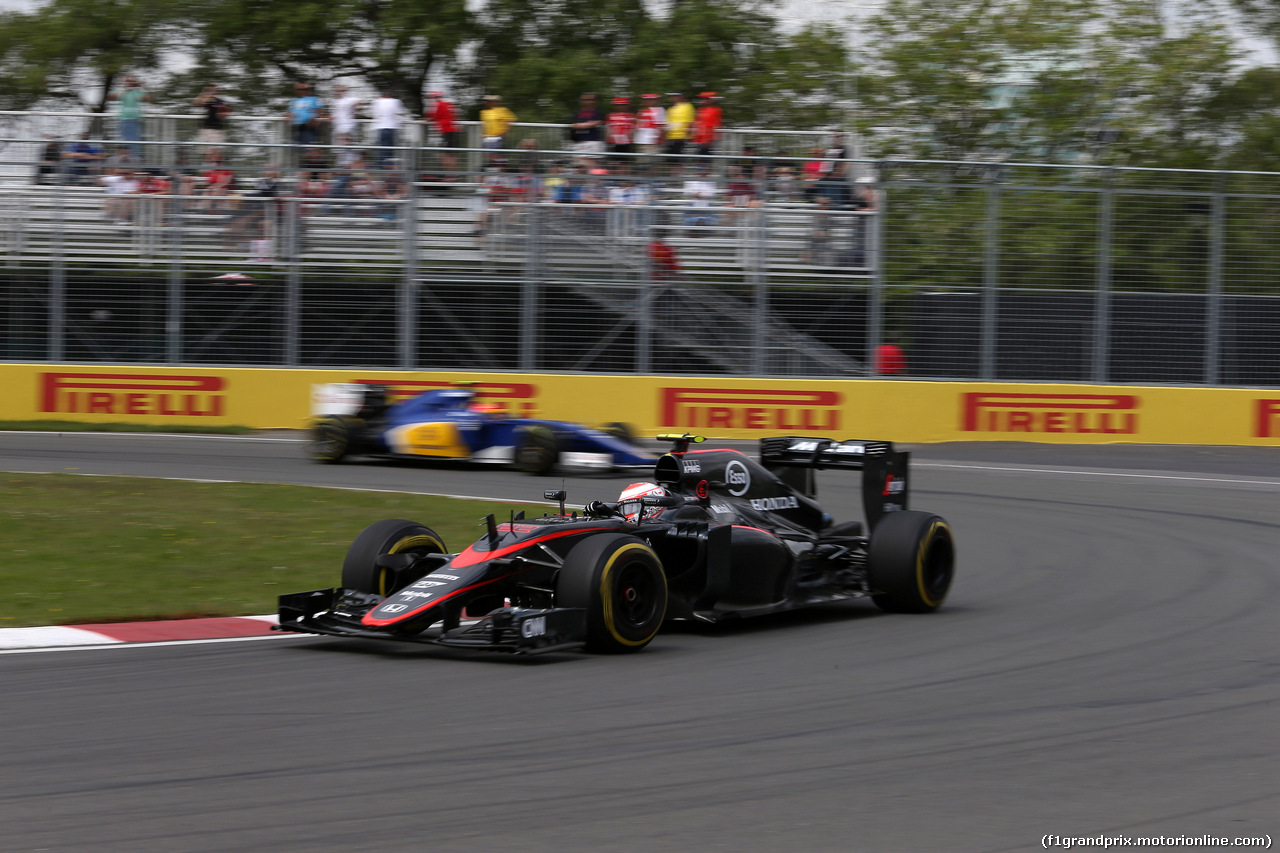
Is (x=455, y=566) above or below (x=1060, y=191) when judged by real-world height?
below

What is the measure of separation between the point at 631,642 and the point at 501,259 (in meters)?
13.9

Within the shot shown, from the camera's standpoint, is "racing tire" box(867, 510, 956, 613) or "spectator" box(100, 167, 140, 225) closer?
"racing tire" box(867, 510, 956, 613)

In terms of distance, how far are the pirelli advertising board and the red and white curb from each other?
12.2 meters

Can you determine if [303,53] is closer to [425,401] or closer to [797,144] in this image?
[797,144]

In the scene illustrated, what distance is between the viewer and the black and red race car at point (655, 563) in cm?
679

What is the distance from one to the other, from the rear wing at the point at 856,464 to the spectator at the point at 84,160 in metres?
14.8

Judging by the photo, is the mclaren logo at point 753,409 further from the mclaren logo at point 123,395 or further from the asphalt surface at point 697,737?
the asphalt surface at point 697,737

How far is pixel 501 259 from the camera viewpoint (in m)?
20.4

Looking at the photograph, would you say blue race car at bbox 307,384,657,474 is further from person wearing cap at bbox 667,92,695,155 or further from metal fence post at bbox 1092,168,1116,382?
metal fence post at bbox 1092,168,1116,382

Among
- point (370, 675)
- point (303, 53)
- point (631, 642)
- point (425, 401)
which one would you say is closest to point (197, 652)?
point (370, 675)

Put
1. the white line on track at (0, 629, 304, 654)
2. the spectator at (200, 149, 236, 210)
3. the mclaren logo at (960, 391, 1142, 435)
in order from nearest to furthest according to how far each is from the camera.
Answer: the white line on track at (0, 629, 304, 654) → the mclaren logo at (960, 391, 1142, 435) → the spectator at (200, 149, 236, 210)

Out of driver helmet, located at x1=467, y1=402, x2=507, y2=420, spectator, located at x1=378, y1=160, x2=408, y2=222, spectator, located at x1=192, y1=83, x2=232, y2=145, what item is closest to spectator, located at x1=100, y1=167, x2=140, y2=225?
spectator, located at x1=192, y1=83, x2=232, y2=145

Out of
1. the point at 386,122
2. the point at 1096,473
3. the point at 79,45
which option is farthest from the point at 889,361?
the point at 79,45

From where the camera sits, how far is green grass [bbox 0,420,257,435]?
19.0m
